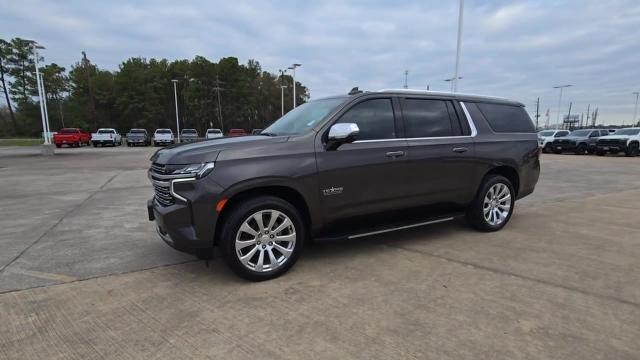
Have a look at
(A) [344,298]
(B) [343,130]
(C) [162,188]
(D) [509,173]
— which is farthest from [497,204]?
(C) [162,188]

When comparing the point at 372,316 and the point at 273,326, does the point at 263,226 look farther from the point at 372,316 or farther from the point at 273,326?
the point at 372,316

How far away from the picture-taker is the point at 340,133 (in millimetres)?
3773

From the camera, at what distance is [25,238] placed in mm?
5297

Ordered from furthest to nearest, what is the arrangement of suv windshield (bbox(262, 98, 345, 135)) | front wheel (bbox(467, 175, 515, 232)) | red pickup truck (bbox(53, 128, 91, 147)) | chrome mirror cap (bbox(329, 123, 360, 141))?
1. red pickup truck (bbox(53, 128, 91, 147))
2. front wheel (bbox(467, 175, 515, 232))
3. suv windshield (bbox(262, 98, 345, 135))
4. chrome mirror cap (bbox(329, 123, 360, 141))

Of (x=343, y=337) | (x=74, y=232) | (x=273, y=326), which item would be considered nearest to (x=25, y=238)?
(x=74, y=232)

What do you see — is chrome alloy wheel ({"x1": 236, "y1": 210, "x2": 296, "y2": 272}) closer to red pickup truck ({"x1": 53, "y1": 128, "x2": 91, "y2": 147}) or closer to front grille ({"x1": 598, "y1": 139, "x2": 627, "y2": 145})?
front grille ({"x1": 598, "y1": 139, "x2": 627, "y2": 145})

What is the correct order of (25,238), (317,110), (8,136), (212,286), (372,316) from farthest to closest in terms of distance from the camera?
(8,136) → (25,238) → (317,110) → (212,286) → (372,316)

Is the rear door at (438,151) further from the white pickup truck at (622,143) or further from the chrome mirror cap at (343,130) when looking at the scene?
the white pickup truck at (622,143)

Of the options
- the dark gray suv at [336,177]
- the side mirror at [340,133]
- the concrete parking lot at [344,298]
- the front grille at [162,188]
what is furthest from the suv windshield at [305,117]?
the concrete parking lot at [344,298]

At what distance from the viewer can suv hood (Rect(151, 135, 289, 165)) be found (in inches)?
137

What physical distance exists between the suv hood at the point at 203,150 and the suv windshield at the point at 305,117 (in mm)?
426

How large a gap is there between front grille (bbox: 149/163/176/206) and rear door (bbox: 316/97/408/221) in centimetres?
145

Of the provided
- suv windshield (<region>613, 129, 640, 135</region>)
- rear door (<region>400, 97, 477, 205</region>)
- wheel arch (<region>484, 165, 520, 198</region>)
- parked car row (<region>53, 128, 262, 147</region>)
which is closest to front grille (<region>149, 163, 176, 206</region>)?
rear door (<region>400, 97, 477, 205</region>)

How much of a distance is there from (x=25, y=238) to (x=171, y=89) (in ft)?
223
